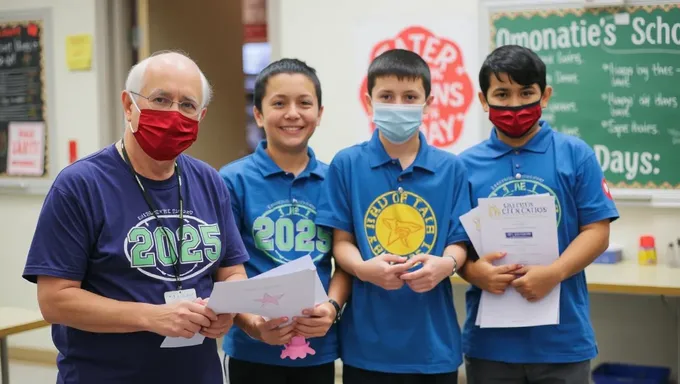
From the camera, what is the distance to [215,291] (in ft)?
5.30

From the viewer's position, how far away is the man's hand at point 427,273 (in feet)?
6.61

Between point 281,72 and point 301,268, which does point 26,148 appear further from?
point 301,268

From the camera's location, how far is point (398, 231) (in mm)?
2152

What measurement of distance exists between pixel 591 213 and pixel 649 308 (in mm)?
2107

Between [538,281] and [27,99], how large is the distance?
163 inches

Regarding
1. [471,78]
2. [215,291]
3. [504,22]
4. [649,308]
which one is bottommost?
[649,308]

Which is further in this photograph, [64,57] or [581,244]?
[64,57]

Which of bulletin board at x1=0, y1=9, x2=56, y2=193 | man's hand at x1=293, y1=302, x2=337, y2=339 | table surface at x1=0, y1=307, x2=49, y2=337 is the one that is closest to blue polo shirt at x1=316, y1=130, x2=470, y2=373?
man's hand at x1=293, y1=302, x2=337, y2=339

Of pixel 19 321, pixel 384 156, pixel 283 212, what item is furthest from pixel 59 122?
pixel 384 156

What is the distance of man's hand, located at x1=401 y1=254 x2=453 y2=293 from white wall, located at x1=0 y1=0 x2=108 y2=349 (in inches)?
136

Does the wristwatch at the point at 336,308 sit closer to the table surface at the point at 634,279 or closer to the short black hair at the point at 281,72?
the short black hair at the point at 281,72

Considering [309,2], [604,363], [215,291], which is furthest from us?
[309,2]

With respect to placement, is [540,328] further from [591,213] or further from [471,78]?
[471,78]

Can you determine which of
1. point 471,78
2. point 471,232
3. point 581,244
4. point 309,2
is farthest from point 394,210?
point 309,2
